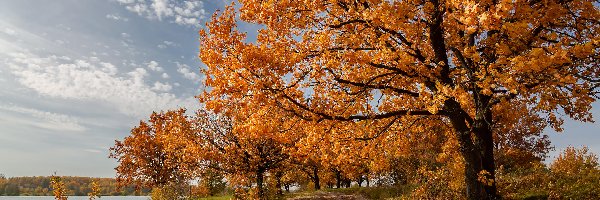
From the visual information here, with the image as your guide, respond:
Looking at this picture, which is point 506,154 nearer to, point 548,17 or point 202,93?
point 548,17

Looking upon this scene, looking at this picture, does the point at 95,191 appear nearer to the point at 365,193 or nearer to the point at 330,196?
the point at 330,196

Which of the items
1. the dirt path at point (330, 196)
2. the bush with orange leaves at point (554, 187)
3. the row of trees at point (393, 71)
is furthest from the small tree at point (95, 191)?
the bush with orange leaves at point (554, 187)

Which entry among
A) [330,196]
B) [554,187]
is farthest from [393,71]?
[330,196]

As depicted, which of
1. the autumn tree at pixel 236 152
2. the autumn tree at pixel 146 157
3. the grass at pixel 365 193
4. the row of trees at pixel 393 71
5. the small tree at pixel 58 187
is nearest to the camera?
the row of trees at pixel 393 71

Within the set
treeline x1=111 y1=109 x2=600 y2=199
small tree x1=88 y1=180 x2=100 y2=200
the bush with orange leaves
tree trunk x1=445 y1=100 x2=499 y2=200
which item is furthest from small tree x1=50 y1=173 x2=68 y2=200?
the bush with orange leaves

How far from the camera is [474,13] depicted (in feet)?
26.5

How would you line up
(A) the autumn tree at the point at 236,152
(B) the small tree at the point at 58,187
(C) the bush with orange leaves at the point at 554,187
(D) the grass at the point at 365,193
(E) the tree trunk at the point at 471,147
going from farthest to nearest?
(D) the grass at the point at 365,193 < (A) the autumn tree at the point at 236,152 < (B) the small tree at the point at 58,187 < (C) the bush with orange leaves at the point at 554,187 < (E) the tree trunk at the point at 471,147

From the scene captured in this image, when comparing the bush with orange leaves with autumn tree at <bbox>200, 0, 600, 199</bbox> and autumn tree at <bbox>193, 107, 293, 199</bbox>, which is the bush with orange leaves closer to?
autumn tree at <bbox>200, 0, 600, 199</bbox>

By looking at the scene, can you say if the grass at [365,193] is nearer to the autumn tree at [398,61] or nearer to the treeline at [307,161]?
the treeline at [307,161]

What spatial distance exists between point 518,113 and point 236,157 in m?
19.9

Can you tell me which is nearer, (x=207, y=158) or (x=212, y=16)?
(x=212, y=16)

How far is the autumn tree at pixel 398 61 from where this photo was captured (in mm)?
10148

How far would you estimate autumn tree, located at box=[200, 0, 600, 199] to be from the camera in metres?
10.1

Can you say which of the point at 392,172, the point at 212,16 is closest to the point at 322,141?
the point at 212,16
